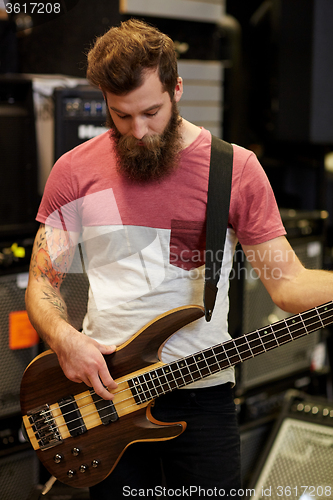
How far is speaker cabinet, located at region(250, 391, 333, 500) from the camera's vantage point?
1.59 m

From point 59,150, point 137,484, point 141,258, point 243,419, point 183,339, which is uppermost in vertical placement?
point 59,150

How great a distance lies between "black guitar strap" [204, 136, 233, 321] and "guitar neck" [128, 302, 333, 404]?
0.30 ft

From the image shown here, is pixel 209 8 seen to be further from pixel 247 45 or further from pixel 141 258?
pixel 141 258

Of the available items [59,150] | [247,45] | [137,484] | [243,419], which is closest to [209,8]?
[247,45]

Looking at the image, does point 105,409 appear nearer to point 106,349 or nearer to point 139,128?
point 106,349

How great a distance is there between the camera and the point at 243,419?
1908mm

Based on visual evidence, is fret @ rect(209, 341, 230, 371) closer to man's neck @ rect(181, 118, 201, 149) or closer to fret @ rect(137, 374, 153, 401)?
fret @ rect(137, 374, 153, 401)

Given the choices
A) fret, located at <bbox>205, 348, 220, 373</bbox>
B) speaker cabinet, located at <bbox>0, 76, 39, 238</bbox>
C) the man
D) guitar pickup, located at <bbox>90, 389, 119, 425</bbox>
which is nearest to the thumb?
the man

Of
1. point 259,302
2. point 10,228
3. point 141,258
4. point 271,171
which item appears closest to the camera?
point 141,258

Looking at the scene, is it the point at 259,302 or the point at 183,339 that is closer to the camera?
the point at 183,339

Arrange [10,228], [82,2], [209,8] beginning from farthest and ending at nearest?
[209,8], [10,228], [82,2]

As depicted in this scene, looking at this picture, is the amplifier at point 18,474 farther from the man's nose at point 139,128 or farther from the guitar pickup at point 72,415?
the man's nose at point 139,128

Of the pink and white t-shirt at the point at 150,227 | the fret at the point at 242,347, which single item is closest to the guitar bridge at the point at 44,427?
the pink and white t-shirt at the point at 150,227

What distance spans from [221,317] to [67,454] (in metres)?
0.48
